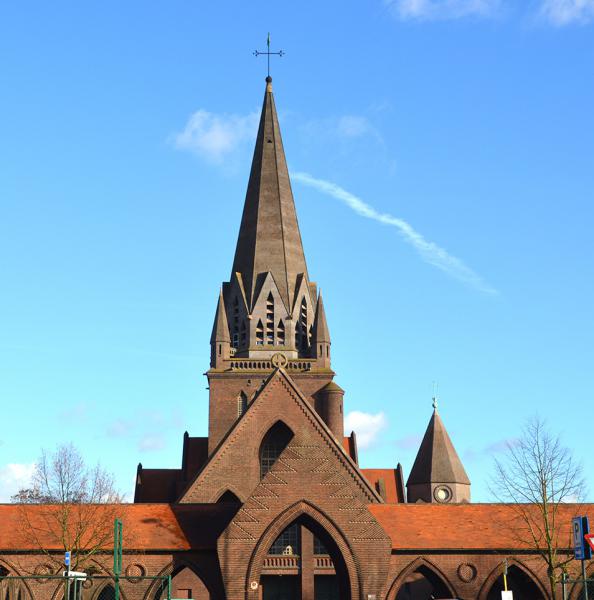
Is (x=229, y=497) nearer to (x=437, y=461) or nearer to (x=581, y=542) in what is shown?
(x=437, y=461)

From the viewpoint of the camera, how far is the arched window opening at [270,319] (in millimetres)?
61906

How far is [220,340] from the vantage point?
61344 millimetres

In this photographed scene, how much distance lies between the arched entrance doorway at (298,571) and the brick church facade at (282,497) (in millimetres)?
65

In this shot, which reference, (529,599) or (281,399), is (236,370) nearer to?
(281,399)

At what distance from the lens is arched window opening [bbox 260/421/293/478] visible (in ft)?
182

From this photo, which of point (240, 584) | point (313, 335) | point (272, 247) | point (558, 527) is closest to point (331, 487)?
point (240, 584)

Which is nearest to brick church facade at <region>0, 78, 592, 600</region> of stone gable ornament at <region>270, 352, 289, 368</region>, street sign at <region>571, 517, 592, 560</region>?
stone gable ornament at <region>270, 352, 289, 368</region>

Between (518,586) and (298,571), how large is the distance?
41.8 ft

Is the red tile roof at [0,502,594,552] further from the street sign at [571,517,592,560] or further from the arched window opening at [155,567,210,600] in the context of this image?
the street sign at [571,517,592,560]

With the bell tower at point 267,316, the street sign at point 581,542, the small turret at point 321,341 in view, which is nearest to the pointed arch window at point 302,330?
the bell tower at point 267,316

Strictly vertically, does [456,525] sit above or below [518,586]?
above

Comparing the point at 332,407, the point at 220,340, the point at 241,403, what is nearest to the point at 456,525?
the point at 332,407

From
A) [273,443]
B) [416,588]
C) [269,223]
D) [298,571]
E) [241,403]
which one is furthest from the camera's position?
[269,223]

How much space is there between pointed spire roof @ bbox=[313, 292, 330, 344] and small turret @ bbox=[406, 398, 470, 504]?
16.7m
